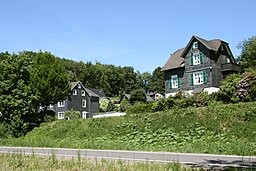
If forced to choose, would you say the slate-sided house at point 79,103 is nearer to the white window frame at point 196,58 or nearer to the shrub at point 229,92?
the white window frame at point 196,58

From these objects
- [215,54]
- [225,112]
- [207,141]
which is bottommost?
[207,141]

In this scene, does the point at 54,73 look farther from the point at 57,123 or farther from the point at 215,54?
the point at 215,54

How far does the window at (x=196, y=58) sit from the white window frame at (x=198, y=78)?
1.50 meters

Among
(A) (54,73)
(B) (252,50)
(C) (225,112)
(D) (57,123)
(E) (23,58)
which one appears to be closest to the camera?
(C) (225,112)

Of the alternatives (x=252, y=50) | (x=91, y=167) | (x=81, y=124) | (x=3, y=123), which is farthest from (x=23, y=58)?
(x=252, y=50)

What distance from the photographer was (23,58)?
3788cm

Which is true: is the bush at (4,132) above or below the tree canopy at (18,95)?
below

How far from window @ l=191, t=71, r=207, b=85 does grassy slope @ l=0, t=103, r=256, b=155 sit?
20878 millimetres

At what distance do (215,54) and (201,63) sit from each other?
7.72ft

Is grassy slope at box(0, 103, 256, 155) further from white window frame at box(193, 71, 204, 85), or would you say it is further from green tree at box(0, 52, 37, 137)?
white window frame at box(193, 71, 204, 85)

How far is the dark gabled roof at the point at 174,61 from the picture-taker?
50894mm

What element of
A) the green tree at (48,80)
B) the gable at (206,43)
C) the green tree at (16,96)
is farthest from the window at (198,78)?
the green tree at (16,96)

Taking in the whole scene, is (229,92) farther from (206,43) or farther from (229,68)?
(229,68)

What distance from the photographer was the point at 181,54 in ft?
168
